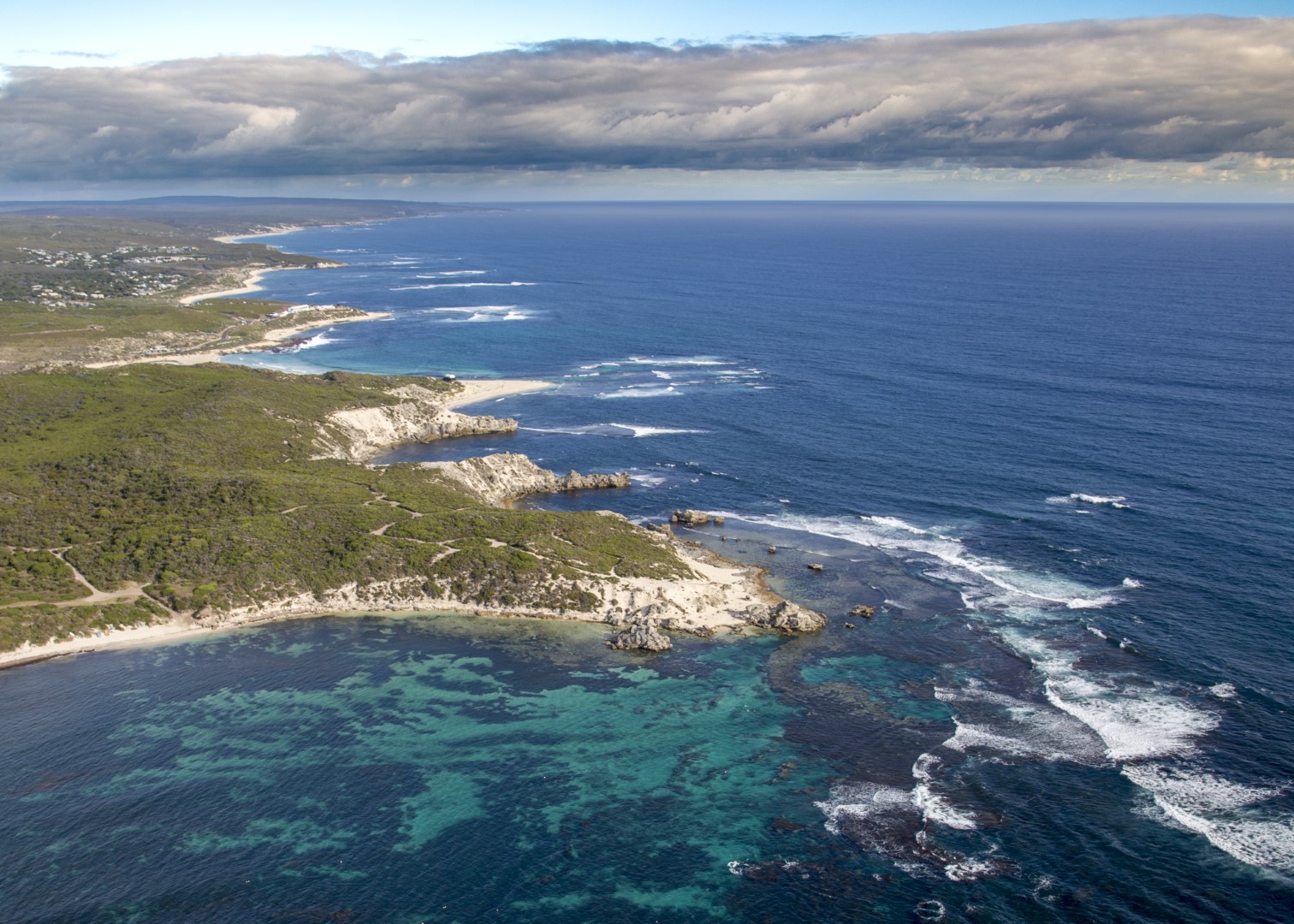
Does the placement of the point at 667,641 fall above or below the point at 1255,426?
below

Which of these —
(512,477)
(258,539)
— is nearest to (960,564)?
(512,477)

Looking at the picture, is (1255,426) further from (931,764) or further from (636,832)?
(636,832)

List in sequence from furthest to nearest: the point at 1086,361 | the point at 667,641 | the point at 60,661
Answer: the point at 1086,361 < the point at 667,641 < the point at 60,661

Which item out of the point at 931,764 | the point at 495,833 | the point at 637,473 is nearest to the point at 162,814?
the point at 495,833

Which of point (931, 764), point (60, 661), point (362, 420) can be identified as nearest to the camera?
point (931, 764)

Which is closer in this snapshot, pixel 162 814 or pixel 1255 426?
pixel 162 814

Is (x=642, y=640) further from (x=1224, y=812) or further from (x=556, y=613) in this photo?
(x=1224, y=812)

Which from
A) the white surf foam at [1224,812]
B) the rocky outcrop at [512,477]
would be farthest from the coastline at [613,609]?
the rocky outcrop at [512,477]

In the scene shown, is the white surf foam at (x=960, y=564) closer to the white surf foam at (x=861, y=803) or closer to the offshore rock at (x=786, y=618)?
the offshore rock at (x=786, y=618)
